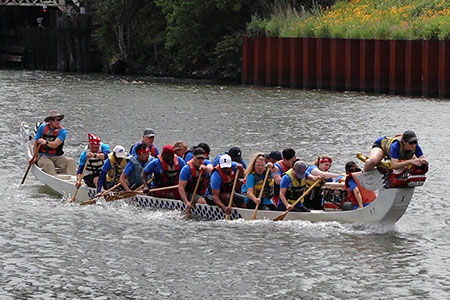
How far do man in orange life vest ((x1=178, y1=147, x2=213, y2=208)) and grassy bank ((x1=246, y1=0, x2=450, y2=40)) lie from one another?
27313mm

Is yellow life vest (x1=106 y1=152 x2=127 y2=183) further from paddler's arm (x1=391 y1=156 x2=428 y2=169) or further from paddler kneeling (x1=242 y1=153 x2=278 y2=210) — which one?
paddler's arm (x1=391 y1=156 x2=428 y2=169)

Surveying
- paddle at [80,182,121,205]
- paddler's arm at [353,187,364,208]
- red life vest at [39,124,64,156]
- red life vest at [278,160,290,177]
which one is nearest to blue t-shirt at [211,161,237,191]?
red life vest at [278,160,290,177]

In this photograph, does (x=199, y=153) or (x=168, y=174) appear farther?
(x=168, y=174)

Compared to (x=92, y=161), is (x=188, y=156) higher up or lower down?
higher up

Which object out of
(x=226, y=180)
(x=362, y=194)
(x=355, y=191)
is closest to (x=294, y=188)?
(x=355, y=191)

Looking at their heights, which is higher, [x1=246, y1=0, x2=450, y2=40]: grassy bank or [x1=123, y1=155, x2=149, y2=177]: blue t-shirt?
[x1=246, y1=0, x2=450, y2=40]: grassy bank

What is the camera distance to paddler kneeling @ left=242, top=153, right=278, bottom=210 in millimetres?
22938

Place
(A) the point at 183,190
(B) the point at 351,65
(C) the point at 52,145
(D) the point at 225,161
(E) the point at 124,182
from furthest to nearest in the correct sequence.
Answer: (B) the point at 351,65 < (C) the point at 52,145 < (E) the point at 124,182 < (A) the point at 183,190 < (D) the point at 225,161

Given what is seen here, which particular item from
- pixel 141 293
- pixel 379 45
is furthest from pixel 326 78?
pixel 141 293

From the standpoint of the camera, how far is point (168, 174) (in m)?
24.5

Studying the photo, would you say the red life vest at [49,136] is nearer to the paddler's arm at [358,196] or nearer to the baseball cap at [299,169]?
the baseball cap at [299,169]

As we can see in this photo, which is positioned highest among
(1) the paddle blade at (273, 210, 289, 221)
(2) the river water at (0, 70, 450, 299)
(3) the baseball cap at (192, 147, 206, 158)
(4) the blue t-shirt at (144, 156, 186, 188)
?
(3) the baseball cap at (192, 147, 206, 158)

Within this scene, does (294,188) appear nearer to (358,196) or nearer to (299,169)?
(299,169)

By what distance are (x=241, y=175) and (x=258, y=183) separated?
586 millimetres
